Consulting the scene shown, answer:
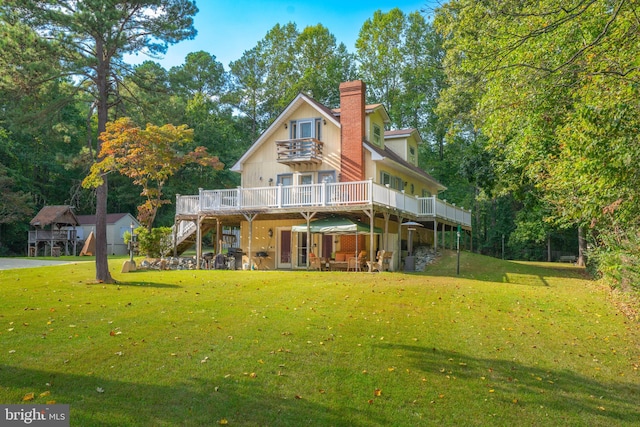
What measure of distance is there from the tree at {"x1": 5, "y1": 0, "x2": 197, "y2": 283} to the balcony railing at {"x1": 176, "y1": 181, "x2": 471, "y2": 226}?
7146mm

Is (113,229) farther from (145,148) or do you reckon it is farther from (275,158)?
(275,158)

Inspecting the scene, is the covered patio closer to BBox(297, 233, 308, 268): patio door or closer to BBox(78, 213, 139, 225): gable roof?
BBox(297, 233, 308, 268): patio door

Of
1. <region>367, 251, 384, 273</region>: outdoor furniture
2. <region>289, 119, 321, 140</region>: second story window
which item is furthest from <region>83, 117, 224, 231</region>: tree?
<region>367, 251, 384, 273</region>: outdoor furniture

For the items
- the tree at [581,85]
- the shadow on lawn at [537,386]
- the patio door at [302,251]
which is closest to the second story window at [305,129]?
the patio door at [302,251]

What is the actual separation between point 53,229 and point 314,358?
35.9 metres

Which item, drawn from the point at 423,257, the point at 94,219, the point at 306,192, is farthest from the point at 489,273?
the point at 94,219

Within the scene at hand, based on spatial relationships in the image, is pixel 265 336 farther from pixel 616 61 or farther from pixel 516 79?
pixel 616 61

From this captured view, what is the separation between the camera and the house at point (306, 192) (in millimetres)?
21552

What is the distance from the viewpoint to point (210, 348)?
7.38 m

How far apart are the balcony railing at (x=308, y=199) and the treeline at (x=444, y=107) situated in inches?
155

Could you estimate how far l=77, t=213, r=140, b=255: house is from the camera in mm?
39938

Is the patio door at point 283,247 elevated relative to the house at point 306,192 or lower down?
lower down

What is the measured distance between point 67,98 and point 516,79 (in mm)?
13134

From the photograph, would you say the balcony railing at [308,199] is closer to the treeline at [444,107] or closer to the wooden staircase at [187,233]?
the wooden staircase at [187,233]
